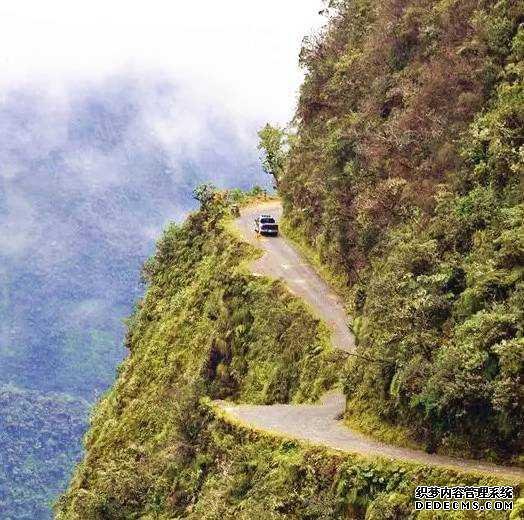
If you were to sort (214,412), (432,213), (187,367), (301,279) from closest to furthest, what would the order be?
(432,213) < (214,412) < (301,279) < (187,367)

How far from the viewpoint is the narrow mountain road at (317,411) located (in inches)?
900

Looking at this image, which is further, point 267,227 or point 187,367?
point 267,227

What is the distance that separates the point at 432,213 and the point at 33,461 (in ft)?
530

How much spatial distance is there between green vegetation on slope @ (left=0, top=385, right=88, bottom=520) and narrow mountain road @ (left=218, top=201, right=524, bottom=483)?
113077 mm

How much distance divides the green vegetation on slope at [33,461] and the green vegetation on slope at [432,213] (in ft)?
397

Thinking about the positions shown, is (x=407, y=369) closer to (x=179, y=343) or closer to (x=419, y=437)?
(x=419, y=437)

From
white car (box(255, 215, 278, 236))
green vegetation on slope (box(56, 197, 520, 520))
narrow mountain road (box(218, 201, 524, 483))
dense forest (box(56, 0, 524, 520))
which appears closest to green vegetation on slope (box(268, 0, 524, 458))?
dense forest (box(56, 0, 524, 520))

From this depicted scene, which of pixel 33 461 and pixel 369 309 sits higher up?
pixel 33 461

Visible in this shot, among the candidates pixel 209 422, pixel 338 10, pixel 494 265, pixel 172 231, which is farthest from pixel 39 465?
pixel 494 265

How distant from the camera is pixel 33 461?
179 m

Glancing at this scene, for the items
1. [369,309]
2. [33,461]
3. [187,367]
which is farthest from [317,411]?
[33,461]

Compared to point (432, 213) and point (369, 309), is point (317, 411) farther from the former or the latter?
point (432, 213)

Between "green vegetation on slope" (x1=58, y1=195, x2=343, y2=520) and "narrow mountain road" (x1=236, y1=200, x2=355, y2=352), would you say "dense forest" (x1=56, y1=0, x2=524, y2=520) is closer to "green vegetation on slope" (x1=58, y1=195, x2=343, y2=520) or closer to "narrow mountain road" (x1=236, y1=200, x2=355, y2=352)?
"green vegetation on slope" (x1=58, y1=195, x2=343, y2=520)

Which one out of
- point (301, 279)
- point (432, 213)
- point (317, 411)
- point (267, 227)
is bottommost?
point (317, 411)
